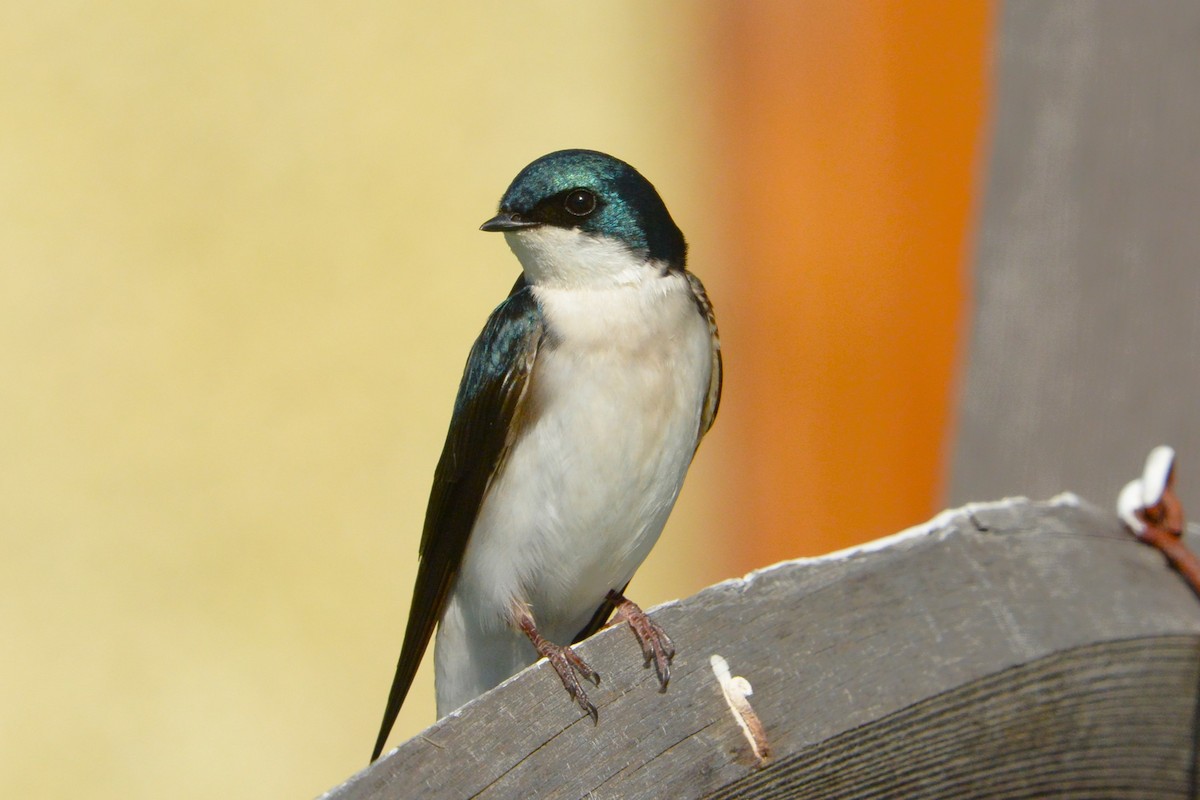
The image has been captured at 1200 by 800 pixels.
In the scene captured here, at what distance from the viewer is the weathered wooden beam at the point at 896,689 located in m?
0.92

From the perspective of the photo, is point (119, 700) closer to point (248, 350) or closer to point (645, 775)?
point (248, 350)

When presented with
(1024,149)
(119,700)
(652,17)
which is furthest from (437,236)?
(1024,149)

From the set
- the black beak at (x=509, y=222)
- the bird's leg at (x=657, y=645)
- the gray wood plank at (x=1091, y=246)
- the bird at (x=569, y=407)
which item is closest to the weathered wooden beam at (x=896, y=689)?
the bird's leg at (x=657, y=645)

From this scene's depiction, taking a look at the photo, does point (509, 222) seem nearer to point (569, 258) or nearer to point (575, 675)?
point (569, 258)

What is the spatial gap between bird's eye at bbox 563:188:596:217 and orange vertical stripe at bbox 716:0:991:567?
1.78 meters

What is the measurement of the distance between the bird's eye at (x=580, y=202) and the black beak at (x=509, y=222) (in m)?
0.05

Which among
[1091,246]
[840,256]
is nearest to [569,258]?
[1091,246]

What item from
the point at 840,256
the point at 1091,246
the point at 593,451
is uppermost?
the point at 1091,246

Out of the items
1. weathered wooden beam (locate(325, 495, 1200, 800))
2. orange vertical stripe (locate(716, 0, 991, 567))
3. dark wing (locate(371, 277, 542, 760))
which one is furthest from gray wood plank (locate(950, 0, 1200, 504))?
orange vertical stripe (locate(716, 0, 991, 567))

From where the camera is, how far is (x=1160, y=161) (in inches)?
51.3

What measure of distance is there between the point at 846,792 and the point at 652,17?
3.38m

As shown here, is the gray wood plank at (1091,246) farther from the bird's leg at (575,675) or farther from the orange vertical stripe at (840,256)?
the orange vertical stripe at (840,256)

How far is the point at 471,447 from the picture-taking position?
70.1 inches

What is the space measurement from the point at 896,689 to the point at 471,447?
947 millimetres
